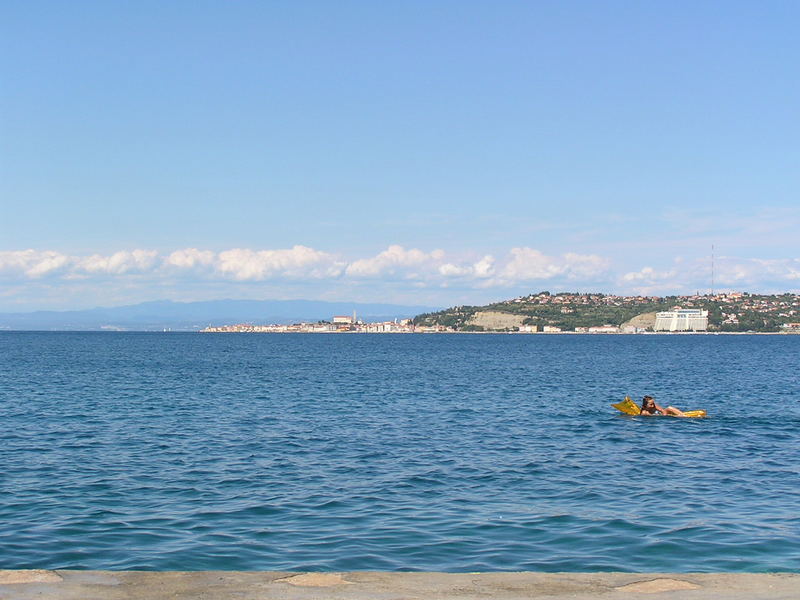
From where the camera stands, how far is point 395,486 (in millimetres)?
25281

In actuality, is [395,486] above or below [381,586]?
below

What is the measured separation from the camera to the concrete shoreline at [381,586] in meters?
11.6

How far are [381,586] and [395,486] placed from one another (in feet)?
43.6

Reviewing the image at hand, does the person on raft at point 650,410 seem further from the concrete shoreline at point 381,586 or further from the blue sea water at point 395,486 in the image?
the concrete shoreline at point 381,586

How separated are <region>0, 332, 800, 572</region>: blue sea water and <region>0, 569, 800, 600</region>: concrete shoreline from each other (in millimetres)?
4125

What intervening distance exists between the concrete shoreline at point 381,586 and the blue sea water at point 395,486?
4.13 meters

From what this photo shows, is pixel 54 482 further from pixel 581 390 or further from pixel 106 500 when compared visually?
pixel 581 390

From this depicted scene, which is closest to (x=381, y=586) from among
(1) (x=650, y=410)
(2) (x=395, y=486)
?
(2) (x=395, y=486)

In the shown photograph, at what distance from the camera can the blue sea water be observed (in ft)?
58.5

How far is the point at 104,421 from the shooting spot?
43656 millimetres

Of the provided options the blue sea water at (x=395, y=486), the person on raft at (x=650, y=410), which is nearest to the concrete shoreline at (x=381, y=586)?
the blue sea water at (x=395, y=486)

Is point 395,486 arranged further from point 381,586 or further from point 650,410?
point 650,410

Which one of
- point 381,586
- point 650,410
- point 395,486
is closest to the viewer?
point 381,586

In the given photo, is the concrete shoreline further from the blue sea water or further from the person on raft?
the person on raft
